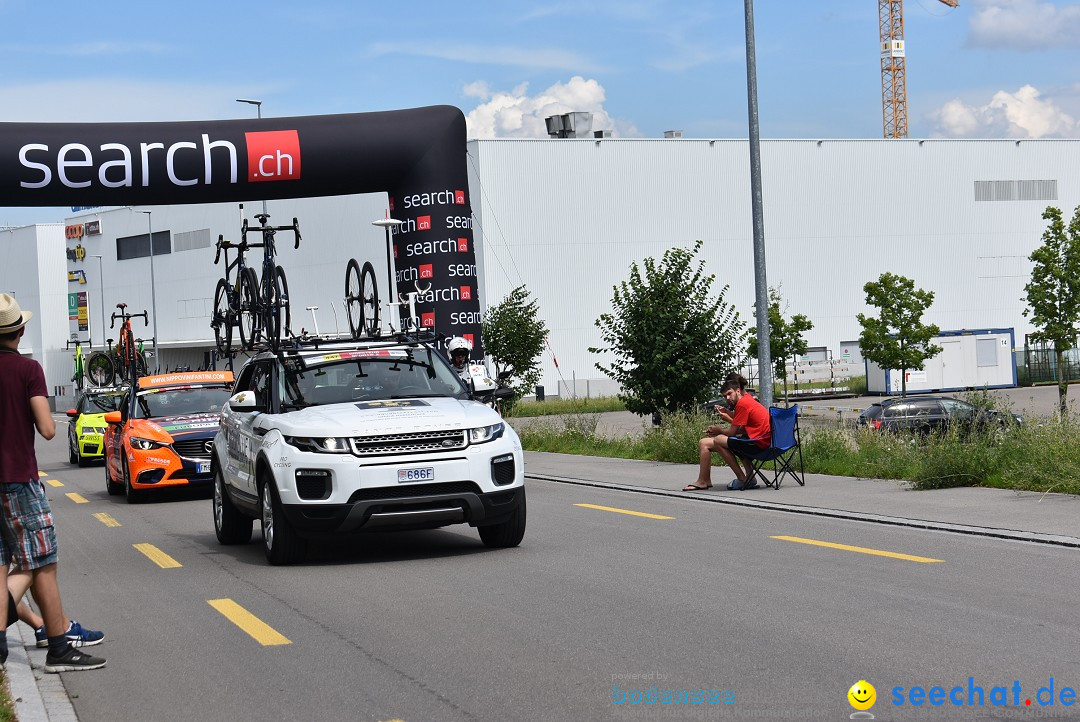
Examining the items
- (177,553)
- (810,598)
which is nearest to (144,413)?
(177,553)

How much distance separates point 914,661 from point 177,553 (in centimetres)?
773

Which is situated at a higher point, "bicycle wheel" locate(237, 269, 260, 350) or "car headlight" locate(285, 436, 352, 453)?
"bicycle wheel" locate(237, 269, 260, 350)

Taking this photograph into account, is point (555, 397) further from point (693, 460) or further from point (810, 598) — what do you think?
point (810, 598)

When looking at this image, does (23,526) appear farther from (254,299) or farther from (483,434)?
(254,299)

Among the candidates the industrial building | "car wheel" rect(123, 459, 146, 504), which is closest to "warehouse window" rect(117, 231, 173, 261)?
the industrial building

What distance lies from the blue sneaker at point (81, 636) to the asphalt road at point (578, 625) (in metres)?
0.14

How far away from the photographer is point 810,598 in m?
8.20

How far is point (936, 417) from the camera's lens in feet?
94.5

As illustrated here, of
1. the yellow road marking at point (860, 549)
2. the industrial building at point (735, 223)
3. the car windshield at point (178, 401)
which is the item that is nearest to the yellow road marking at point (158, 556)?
the yellow road marking at point (860, 549)

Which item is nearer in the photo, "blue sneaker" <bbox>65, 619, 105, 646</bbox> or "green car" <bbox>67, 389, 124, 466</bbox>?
"blue sneaker" <bbox>65, 619, 105, 646</bbox>

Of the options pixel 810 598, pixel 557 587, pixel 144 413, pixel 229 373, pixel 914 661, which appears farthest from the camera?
pixel 229 373

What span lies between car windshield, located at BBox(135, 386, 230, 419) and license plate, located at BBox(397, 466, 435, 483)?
406 inches

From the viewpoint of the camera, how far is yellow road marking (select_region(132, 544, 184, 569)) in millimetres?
11161

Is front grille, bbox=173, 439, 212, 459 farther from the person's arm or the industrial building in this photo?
the industrial building
